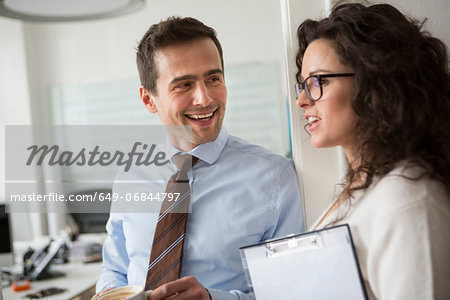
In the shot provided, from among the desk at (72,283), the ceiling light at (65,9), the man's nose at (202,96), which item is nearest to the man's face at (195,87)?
the man's nose at (202,96)

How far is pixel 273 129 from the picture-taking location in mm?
4098

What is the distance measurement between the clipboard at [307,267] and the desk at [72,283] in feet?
5.32

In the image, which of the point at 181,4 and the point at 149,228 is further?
the point at 181,4

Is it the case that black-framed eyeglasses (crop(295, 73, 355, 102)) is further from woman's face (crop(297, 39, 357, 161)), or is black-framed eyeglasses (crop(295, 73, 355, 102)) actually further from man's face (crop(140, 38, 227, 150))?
man's face (crop(140, 38, 227, 150))

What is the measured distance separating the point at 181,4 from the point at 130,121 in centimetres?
135

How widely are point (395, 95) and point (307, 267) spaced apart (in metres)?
0.38

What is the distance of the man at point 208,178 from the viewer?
3.64 ft

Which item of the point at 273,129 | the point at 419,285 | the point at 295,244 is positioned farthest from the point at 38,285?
the point at 273,129

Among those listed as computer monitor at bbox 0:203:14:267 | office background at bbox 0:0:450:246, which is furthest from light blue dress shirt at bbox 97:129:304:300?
office background at bbox 0:0:450:246

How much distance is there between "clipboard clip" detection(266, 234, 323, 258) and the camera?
79 cm

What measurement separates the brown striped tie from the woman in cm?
40

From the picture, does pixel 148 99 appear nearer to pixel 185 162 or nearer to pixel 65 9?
pixel 185 162

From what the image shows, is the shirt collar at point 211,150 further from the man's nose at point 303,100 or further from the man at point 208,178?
the man's nose at point 303,100

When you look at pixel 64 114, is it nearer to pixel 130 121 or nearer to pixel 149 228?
pixel 130 121
